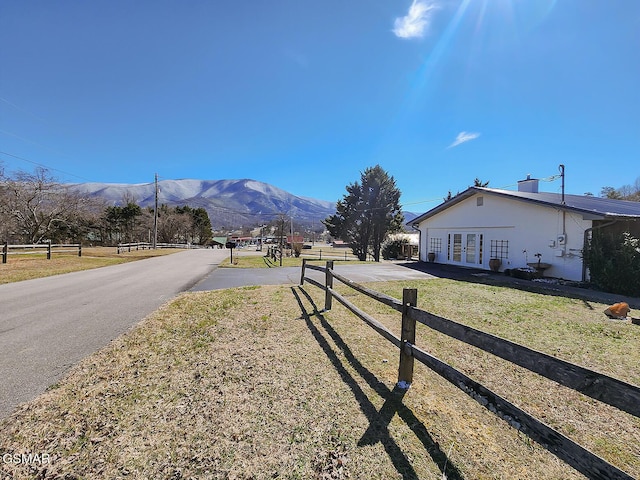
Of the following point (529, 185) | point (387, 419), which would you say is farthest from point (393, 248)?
point (387, 419)

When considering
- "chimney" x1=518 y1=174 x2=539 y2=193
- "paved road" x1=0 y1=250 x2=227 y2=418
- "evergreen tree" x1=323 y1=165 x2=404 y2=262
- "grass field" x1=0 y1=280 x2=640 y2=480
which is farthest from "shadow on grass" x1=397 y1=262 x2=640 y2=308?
"evergreen tree" x1=323 y1=165 x2=404 y2=262

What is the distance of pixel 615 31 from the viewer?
9469mm

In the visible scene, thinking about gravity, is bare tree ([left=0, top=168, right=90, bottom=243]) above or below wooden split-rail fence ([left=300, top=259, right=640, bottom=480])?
above

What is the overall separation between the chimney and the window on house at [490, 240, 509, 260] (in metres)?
5.25

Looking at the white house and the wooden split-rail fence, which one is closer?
the wooden split-rail fence

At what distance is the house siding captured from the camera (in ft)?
37.3

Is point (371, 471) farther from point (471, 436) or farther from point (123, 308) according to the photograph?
point (123, 308)

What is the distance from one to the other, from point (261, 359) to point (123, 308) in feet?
15.7

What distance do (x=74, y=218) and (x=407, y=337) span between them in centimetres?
4759

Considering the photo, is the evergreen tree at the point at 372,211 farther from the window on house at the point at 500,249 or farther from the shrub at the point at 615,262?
the shrub at the point at 615,262

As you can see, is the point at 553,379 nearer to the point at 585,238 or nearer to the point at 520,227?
the point at 585,238

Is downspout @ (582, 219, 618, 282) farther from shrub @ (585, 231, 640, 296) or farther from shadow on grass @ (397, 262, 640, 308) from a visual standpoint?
shadow on grass @ (397, 262, 640, 308)

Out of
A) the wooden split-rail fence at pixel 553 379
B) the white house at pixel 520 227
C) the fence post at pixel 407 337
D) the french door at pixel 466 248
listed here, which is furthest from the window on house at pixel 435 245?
the wooden split-rail fence at pixel 553 379

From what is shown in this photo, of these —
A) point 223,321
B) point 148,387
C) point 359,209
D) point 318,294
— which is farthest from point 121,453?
point 359,209
